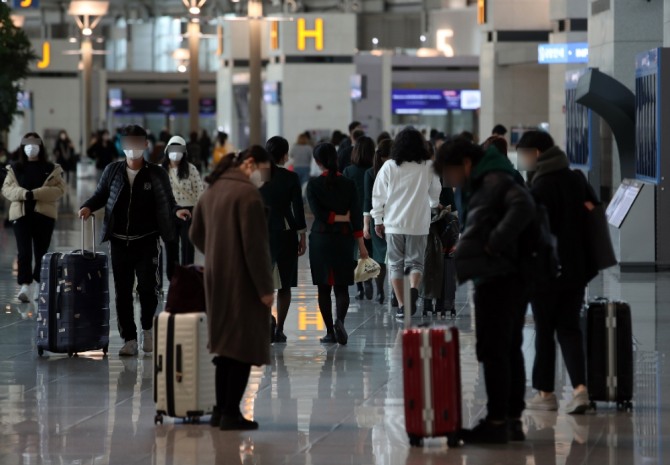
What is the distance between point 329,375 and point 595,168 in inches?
440

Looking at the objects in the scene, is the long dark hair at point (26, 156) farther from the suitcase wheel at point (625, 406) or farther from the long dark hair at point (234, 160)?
the suitcase wheel at point (625, 406)

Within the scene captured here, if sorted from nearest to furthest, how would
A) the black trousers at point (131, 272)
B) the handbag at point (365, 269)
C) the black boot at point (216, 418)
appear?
the black boot at point (216, 418) < the black trousers at point (131, 272) < the handbag at point (365, 269)

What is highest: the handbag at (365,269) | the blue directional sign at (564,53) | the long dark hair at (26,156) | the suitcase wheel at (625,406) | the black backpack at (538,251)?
the blue directional sign at (564,53)

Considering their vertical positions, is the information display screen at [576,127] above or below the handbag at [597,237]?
above

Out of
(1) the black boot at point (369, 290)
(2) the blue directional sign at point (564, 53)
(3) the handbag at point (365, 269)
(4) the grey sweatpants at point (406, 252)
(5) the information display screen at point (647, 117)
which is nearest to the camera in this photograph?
(4) the grey sweatpants at point (406, 252)

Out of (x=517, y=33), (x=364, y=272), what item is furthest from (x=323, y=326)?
(x=517, y=33)

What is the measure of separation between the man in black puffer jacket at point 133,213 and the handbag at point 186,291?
250cm

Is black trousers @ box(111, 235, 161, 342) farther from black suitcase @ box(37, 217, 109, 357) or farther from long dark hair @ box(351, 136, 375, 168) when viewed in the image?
long dark hair @ box(351, 136, 375, 168)

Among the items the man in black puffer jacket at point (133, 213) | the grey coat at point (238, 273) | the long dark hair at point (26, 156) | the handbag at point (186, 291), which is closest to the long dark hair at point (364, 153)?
the long dark hair at point (26, 156)

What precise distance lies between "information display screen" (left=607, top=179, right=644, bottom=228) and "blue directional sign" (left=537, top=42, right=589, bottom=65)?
7.08 m

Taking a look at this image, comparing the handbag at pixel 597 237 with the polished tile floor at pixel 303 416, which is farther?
the handbag at pixel 597 237

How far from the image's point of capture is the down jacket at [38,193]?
586 inches

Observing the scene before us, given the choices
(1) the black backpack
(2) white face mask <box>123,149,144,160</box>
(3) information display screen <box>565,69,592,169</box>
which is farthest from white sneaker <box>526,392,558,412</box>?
(3) information display screen <box>565,69,592,169</box>

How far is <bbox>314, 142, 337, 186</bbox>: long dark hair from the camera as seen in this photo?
1220cm
